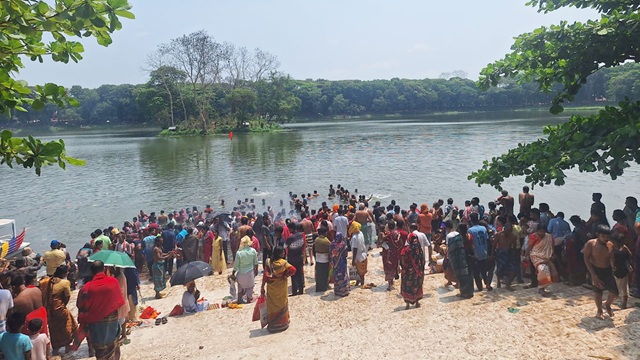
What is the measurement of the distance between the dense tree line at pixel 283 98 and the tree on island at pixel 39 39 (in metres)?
70.2

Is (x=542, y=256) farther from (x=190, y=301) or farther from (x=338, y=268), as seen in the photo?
(x=190, y=301)

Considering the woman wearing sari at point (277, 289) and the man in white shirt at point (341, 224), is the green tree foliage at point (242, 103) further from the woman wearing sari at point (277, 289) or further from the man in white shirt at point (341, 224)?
the woman wearing sari at point (277, 289)

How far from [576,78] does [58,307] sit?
394 inches

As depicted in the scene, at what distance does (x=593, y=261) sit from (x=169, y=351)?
272 inches

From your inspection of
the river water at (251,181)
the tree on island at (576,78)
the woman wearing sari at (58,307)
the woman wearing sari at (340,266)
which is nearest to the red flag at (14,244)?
the river water at (251,181)

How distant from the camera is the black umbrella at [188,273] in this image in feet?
28.3

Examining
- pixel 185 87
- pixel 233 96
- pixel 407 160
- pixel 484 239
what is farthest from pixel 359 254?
pixel 185 87

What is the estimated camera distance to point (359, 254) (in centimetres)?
969

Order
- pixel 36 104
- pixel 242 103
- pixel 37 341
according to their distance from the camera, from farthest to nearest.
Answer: pixel 242 103 < pixel 37 341 < pixel 36 104

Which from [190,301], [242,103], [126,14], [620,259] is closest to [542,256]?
[620,259]

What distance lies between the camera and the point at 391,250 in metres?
9.32

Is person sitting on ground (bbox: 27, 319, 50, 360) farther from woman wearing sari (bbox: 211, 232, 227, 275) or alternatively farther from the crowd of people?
woman wearing sari (bbox: 211, 232, 227, 275)

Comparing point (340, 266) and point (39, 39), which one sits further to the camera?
point (340, 266)

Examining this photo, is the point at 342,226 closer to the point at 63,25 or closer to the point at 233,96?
the point at 63,25
